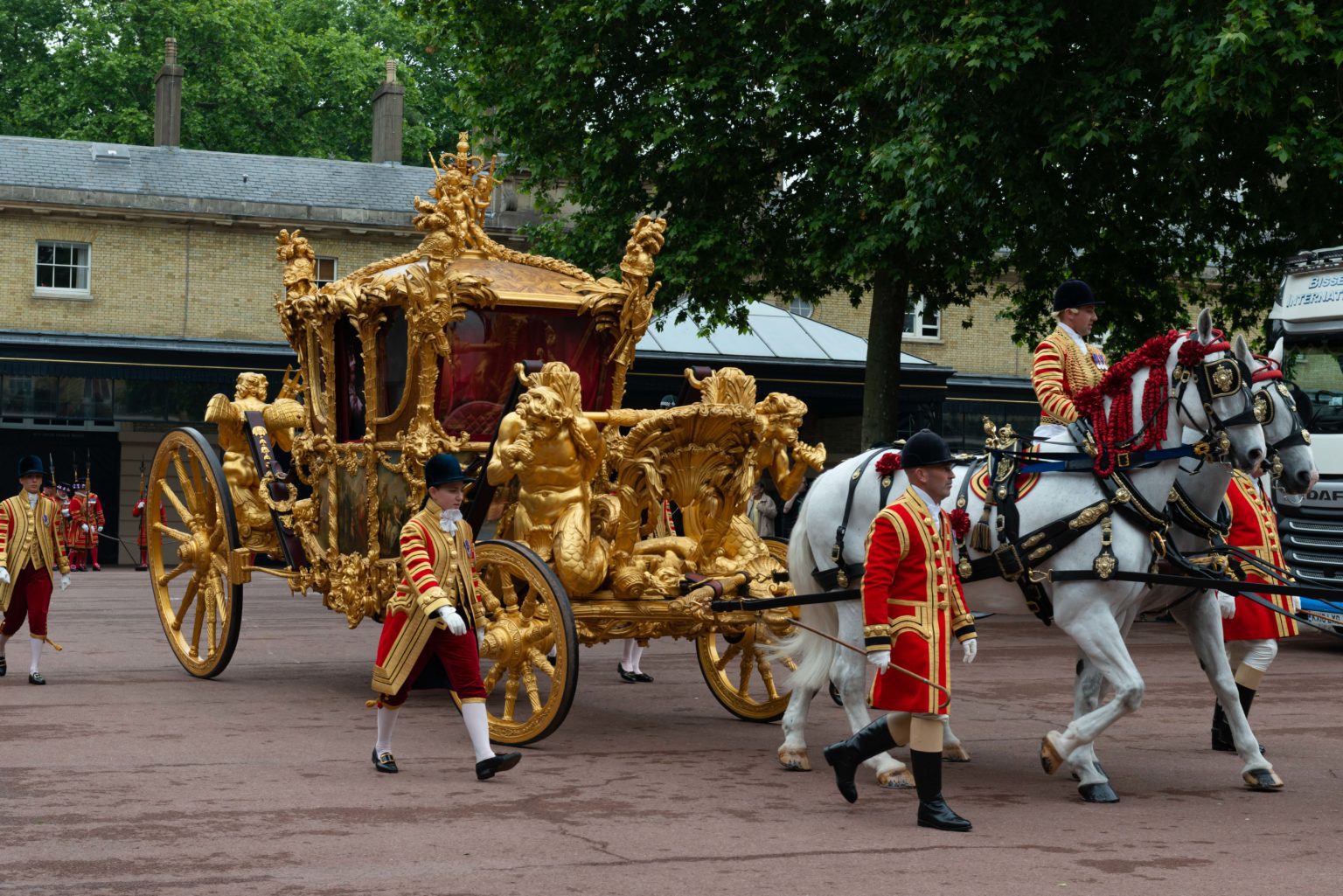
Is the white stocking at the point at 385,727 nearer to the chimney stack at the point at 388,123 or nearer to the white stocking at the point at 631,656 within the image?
the white stocking at the point at 631,656

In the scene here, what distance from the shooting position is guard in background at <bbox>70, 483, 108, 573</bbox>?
2931 centimetres

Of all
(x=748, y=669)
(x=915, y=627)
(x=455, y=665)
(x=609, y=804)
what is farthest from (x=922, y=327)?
(x=915, y=627)

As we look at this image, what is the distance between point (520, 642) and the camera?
9289 mm

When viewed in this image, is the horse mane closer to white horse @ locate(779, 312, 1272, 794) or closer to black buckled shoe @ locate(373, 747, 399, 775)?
white horse @ locate(779, 312, 1272, 794)

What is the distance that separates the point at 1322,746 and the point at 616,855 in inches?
198

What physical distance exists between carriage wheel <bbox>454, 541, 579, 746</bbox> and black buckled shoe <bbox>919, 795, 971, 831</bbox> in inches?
88.7

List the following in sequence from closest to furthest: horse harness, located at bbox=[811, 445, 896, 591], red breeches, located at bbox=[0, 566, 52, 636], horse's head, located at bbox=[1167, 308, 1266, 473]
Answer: horse's head, located at bbox=[1167, 308, 1266, 473] → horse harness, located at bbox=[811, 445, 896, 591] → red breeches, located at bbox=[0, 566, 52, 636]

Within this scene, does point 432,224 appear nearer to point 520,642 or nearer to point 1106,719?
point 520,642

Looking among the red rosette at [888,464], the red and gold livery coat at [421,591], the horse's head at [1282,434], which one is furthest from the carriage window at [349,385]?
the horse's head at [1282,434]

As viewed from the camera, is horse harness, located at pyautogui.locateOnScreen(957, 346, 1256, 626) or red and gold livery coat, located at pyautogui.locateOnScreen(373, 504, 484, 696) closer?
horse harness, located at pyautogui.locateOnScreen(957, 346, 1256, 626)

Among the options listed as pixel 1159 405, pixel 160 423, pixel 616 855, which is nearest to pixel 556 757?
pixel 616 855

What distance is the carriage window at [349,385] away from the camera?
466 inches

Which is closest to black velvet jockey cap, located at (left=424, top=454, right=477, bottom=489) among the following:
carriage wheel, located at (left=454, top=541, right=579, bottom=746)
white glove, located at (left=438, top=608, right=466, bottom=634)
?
white glove, located at (left=438, top=608, right=466, bottom=634)

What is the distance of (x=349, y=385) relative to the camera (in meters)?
11.9
